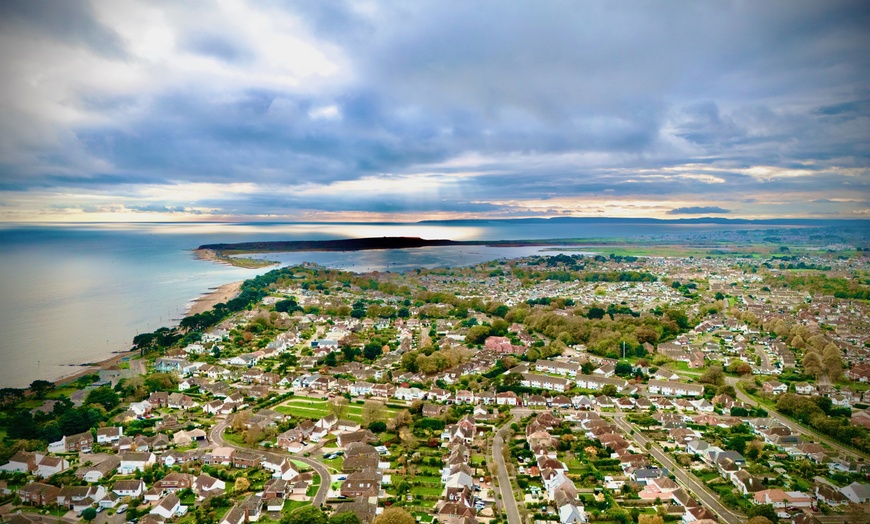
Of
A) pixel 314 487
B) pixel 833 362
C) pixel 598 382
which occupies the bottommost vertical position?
pixel 314 487

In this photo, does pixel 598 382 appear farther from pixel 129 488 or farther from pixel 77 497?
pixel 77 497

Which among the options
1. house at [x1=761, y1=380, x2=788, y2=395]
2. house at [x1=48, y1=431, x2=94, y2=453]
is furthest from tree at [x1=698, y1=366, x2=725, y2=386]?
house at [x1=48, y1=431, x2=94, y2=453]

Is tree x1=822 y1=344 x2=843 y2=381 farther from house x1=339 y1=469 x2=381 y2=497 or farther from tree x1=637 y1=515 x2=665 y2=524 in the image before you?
house x1=339 y1=469 x2=381 y2=497

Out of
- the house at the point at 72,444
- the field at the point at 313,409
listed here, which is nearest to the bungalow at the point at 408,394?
the field at the point at 313,409

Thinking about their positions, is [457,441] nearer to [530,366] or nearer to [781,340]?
[530,366]

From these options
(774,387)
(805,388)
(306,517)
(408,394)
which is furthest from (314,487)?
(805,388)

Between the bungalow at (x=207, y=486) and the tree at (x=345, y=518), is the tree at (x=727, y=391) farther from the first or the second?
the bungalow at (x=207, y=486)

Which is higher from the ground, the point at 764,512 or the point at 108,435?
the point at 764,512
